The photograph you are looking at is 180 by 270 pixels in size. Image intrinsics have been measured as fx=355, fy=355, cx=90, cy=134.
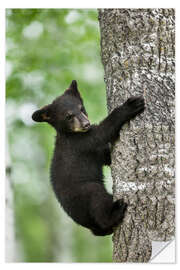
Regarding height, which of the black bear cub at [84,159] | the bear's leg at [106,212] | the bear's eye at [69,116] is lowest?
the bear's leg at [106,212]

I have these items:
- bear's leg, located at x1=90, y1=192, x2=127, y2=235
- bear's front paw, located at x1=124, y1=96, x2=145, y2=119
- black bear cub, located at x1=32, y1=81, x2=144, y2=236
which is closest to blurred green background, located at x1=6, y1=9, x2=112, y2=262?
black bear cub, located at x1=32, y1=81, x2=144, y2=236

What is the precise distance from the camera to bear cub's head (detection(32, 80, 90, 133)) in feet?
11.4

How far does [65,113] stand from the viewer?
3584 mm

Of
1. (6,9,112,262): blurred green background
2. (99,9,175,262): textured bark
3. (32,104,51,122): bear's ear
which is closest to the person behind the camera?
(99,9,175,262): textured bark

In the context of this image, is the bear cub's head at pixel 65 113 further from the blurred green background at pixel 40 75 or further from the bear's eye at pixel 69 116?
the blurred green background at pixel 40 75

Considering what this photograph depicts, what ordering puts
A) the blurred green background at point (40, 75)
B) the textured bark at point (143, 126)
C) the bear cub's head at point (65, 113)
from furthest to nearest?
the blurred green background at point (40, 75), the bear cub's head at point (65, 113), the textured bark at point (143, 126)

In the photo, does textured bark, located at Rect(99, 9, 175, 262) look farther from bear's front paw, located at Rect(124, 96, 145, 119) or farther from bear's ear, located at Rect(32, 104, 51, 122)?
bear's ear, located at Rect(32, 104, 51, 122)

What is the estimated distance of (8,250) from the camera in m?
3.85

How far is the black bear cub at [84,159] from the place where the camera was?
9.67 feet

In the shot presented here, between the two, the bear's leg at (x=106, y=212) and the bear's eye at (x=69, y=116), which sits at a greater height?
the bear's eye at (x=69, y=116)
